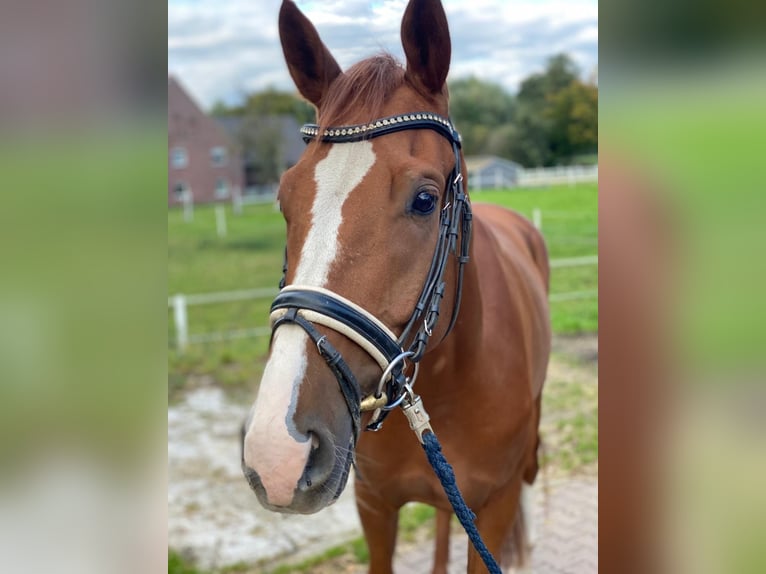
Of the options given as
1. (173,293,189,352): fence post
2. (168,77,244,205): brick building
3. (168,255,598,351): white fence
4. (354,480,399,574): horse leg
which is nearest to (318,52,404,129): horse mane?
(354,480,399,574): horse leg

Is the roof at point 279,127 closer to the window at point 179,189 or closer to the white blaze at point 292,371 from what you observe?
the window at point 179,189

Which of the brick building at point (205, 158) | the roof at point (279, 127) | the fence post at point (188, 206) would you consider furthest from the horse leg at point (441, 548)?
the roof at point (279, 127)

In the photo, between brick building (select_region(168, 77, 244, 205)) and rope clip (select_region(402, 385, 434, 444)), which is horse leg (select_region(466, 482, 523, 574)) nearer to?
rope clip (select_region(402, 385, 434, 444))

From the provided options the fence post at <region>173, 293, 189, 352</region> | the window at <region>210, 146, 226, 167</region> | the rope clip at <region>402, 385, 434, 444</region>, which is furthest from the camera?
the window at <region>210, 146, 226, 167</region>

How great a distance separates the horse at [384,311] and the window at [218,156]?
1117 cm

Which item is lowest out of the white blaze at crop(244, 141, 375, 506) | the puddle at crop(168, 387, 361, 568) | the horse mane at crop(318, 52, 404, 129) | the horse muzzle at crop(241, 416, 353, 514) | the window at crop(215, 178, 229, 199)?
the puddle at crop(168, 387, 361, 568)

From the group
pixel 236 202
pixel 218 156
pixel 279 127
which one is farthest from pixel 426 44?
pixel 236 202

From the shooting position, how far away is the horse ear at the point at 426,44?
1699 mm

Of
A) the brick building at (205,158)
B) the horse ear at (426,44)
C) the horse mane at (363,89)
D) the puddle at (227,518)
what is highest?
the brick building at (205,158)

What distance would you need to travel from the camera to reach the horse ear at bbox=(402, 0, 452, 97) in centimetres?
170

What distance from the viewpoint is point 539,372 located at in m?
2.93

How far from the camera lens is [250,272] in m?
10.6

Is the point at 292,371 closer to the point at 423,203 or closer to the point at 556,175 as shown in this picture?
the point at 423,203
